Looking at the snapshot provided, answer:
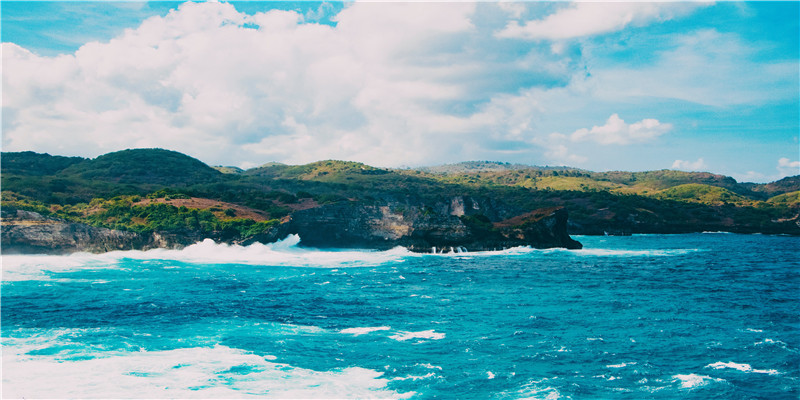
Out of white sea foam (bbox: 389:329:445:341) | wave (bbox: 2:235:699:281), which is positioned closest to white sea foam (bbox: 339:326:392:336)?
white sea foam (bbox: 389:329:445:341)

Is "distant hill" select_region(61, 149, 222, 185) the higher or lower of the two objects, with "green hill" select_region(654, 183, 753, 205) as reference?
higher

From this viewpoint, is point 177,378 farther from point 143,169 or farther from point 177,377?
point 143,169

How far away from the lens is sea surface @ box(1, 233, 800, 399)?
819 inches

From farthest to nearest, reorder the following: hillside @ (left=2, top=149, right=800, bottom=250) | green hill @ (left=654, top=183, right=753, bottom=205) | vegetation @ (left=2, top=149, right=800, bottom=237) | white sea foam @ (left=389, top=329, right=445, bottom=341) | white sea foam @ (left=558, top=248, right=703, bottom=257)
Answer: green hill @ (left=654, top=183, right=753, bottom=205) → hillside @ (left=2, top=149, right=800, bottom=250) → vegetation @ (left=2, top=149, right=800, bottom=237) → white sea foam @ (left=558, top=248, right=703, bottom=257) → white sea foam @ (left=389, top=329, right=445, bottom=341)

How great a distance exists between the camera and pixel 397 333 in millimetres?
28547

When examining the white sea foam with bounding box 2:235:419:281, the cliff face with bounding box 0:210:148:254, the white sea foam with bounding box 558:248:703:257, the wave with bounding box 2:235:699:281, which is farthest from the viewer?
the white sea foam with bounding box 558:248:703:257

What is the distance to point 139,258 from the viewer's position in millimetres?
60594

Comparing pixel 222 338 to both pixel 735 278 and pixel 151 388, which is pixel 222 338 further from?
pixel 735 278

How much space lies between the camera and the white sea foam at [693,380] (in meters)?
20.7

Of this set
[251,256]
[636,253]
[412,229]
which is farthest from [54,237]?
[636,253]

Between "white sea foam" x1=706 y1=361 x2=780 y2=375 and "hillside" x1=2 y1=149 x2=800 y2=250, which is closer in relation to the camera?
"white sea foam" x1=706 y1=361 x2=780 y2=375

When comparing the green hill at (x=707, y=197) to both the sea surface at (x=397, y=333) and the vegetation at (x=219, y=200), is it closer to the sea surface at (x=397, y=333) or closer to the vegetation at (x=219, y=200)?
the vegetation at (x=219, y=200)

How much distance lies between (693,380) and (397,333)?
1438cm

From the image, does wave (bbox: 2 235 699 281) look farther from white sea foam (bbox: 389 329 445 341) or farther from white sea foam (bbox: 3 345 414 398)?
white sea foam (bbox: 389 329 445 341)
